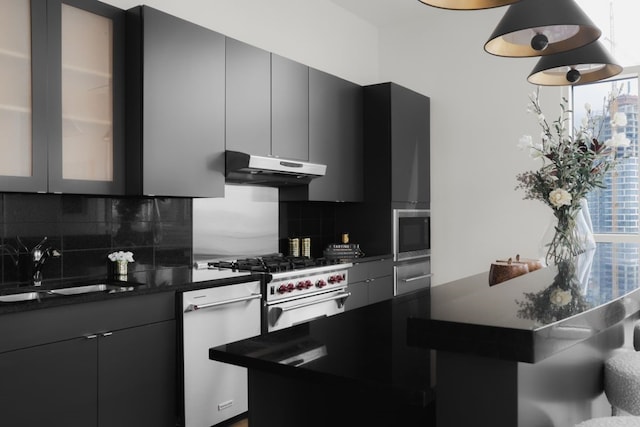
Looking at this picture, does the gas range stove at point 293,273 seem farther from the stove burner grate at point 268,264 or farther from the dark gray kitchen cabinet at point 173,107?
the dark gray kitchen cabinet at point 173,107

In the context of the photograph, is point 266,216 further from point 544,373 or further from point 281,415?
point 544,373

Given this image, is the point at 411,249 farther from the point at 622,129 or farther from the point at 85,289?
the point at 85,289

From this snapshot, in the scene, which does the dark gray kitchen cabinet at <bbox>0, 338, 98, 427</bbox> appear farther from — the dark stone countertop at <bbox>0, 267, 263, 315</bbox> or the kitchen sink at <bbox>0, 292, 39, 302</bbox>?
the kitchen sink at <bbox>0, 292, 39, 302</bbox>

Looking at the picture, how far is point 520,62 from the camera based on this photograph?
15.7 feet

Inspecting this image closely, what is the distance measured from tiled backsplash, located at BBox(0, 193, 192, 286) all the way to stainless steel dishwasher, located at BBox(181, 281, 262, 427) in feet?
2.14

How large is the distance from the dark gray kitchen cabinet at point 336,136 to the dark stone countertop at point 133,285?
1248mm

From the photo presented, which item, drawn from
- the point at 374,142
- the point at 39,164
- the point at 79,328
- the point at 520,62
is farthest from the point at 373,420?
the point at 520,62

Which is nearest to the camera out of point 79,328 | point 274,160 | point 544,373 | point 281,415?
point 544,373

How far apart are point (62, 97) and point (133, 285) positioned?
0.99 meters

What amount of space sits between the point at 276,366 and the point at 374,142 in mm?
3595

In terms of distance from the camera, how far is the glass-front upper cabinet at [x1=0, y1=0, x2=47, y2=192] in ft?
8.14

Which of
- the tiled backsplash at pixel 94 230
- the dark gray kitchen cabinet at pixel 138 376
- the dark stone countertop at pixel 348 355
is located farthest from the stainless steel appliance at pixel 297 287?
the dark stone countertop at pixel 348 355

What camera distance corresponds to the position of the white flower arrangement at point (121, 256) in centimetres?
313

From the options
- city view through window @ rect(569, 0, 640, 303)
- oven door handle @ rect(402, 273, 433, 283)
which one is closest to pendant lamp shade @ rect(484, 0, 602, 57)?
city view through window @ rect(569, 0, 640, 303)
